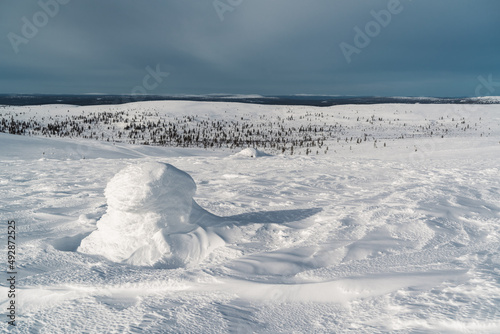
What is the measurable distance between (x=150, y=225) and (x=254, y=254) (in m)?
1.23

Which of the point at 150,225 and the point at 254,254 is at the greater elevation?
the point at 150,225

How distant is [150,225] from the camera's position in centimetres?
402

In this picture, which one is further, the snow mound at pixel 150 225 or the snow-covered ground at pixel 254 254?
the snow mound at pixel 150 225

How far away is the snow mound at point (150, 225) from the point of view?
3.82 metres

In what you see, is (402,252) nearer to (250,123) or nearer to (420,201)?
(420,201)

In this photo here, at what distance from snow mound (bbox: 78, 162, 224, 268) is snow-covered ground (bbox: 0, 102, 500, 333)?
1 centimetres

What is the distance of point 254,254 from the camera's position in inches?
149

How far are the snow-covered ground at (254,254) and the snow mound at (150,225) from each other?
1cm

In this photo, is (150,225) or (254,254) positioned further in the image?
(150,225)

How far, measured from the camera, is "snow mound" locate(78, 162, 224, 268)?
12.5ft

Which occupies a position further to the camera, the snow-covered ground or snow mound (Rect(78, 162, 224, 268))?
snow mound (Rect(78, 162, 224, 268))

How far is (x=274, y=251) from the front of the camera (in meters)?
3.88

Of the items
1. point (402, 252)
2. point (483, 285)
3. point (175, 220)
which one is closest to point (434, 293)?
point (483, 285)

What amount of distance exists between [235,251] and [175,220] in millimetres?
848
